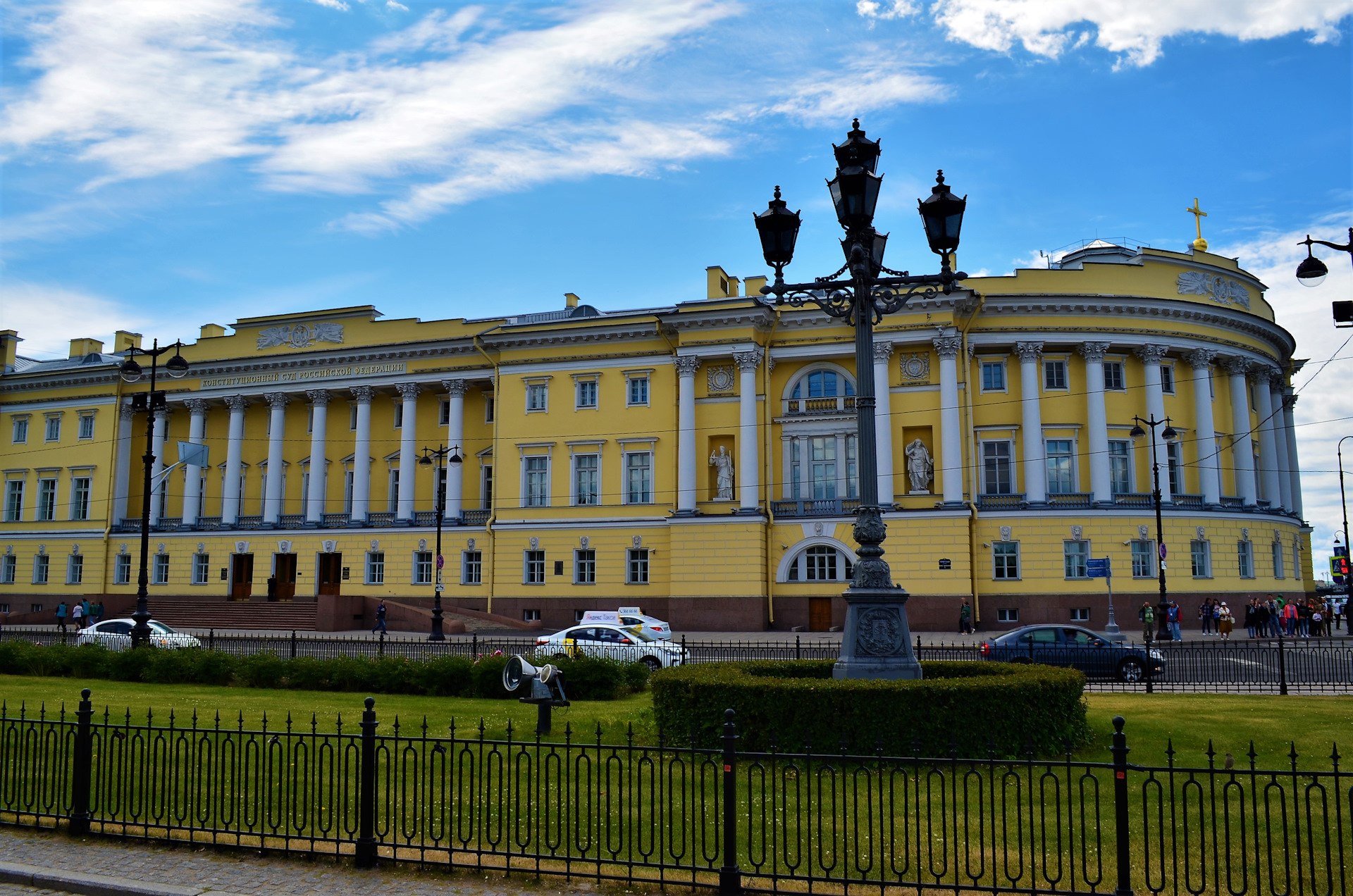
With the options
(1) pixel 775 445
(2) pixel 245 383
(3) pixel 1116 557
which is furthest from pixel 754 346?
(2) pixel 245 383

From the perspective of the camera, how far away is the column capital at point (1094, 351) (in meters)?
44.3

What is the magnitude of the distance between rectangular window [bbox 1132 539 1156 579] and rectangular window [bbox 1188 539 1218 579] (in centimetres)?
188

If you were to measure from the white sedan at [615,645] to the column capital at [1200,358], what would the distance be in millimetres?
30097

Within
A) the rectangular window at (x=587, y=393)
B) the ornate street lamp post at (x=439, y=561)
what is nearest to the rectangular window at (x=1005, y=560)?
the rectangular window at (x=587, y=393)

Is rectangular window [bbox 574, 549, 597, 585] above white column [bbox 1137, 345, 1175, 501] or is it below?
below

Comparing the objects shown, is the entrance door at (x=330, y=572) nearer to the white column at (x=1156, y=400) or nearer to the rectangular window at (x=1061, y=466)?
the rectangular window at (x=1061, y=466)

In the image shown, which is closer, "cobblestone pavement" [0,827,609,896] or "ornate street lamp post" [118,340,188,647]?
"cobblestone pavement" [0,827,609,896]

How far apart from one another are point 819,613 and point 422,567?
1897cm

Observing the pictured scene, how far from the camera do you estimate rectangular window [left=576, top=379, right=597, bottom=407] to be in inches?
1919

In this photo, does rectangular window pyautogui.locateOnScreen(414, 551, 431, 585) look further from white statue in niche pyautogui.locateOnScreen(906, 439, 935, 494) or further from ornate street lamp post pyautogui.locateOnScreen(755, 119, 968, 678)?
ornate street lamp post pyautogui.locateOnScreen(755, 119, 968, 678)

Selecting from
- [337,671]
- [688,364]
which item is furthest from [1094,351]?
[337,671]

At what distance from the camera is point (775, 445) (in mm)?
46406

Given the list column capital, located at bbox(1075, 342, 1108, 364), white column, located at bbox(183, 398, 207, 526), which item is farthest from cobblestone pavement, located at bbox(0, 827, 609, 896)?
white column, located at bbox(183, 398, 207, 526)

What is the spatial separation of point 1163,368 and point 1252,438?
264 inches
